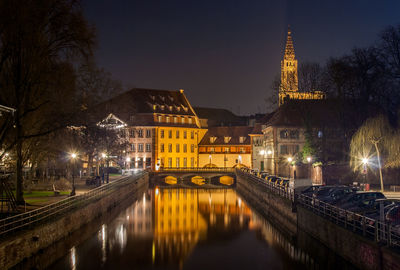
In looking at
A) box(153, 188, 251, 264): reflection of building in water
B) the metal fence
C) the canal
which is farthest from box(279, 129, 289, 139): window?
the metal fence

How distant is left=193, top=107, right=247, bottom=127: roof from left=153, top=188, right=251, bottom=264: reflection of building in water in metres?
50.7

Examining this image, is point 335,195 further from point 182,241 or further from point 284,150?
point 284,150

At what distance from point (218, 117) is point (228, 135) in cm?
2444

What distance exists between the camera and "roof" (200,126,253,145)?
100125 millimetres

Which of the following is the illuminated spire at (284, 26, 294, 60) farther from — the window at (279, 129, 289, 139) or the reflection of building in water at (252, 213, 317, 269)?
the reflection of building in water at (252, 213, 317, 269)

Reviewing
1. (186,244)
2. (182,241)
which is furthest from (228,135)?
(186,244)

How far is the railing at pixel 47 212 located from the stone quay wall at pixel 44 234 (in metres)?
0.36

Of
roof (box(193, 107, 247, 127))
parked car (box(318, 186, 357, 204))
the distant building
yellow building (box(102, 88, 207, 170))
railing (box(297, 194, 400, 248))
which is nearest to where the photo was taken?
railing (box(297, 194, 400, 248))

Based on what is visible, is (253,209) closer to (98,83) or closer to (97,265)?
(98,83)

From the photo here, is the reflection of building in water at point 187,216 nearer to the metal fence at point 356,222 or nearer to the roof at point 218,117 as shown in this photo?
the metal fence at point 356,222

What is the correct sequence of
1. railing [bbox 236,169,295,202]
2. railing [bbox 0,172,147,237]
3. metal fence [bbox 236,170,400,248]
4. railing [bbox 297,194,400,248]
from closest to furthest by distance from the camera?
railing [bbox 297,194,400,248], metal fence [bbox 236,170,400,248], railing [bbox 0,172,147,237], railing [bbox 236,169,295,202]

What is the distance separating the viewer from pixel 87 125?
32.7 m

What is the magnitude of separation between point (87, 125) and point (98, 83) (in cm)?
2019

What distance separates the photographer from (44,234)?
24219 mm
